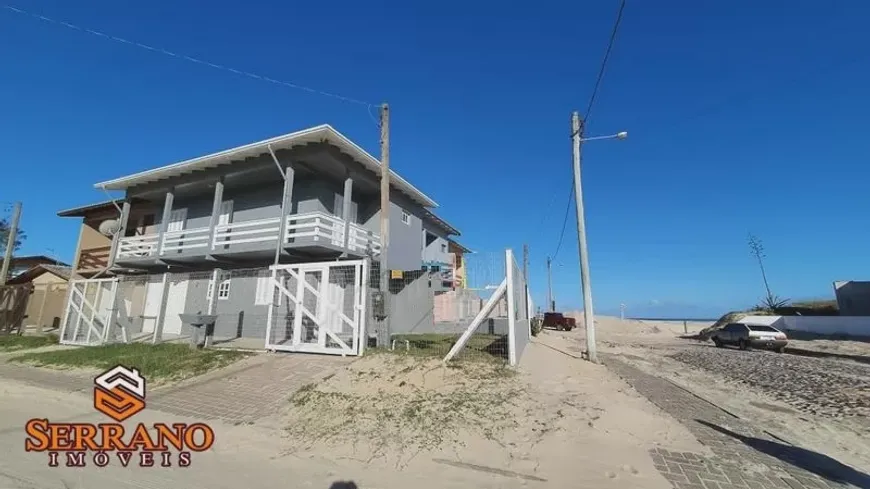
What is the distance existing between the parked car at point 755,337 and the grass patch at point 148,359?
2207cm

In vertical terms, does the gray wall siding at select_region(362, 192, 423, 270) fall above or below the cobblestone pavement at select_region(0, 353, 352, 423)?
above

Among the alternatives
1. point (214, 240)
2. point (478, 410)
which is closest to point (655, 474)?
point (478, 410)

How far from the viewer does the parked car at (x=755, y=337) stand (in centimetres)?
1736

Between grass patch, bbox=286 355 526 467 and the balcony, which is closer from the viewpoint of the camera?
grass patch, bbox=286 355 526 467

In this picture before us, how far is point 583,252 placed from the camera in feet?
38.1

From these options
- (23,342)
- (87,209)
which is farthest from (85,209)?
(23,342)

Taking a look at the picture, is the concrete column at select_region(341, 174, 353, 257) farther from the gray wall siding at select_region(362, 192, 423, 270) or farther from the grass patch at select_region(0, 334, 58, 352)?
the grass patch at select_region(0, 334, 58, 352)

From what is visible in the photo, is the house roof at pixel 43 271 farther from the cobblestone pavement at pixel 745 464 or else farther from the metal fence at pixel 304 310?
the cobblestone pavement at pixel 745 464

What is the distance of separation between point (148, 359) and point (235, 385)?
3.79m

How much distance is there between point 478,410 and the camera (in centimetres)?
555

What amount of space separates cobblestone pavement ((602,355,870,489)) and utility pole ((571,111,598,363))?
17.5 feet

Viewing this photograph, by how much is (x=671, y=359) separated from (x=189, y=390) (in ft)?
51.9

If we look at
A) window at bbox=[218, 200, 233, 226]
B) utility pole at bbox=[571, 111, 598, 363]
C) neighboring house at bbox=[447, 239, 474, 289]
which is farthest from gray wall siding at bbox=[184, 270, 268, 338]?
neighboring house at bbox=[447, 239, 474, 289]

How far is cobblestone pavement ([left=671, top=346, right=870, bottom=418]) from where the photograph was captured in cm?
684
